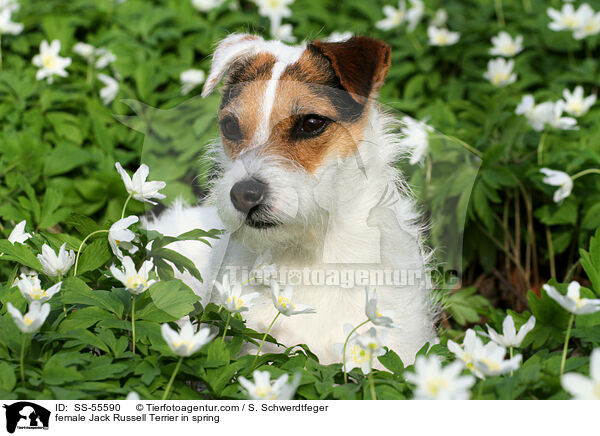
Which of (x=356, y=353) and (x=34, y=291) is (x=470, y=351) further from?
(x=34, y=291)

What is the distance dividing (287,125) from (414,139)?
48.6 inches

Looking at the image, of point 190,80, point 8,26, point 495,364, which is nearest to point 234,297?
point 495,364

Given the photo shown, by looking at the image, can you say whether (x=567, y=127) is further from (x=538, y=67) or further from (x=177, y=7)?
(x=177, y=7)

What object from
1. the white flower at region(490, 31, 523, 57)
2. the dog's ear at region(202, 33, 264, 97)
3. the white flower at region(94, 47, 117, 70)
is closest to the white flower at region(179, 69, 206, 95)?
the white flower at region(94, 47, 117, 70)

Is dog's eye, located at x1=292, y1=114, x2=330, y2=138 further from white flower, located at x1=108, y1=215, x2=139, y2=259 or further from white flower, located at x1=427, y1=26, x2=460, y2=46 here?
white flower, located at x1=427, y1=26, x2=460, y2=46

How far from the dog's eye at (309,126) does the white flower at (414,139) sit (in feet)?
1.91

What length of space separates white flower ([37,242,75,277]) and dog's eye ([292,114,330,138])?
3.56ft

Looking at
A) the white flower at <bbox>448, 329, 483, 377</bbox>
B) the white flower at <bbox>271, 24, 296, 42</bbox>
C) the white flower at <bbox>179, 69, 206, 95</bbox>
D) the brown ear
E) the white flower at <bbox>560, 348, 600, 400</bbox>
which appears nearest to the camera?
the white flower at <bbox>560, 348, 600, 400</bbox>

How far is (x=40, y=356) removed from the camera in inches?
93.7

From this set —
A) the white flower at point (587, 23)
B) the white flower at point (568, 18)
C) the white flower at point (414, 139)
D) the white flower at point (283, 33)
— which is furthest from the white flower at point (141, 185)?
the white flower at point (587, 23)

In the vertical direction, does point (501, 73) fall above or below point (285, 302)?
above

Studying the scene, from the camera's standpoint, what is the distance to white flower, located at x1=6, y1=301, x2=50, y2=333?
2.09 meters

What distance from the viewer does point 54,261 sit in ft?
8.34

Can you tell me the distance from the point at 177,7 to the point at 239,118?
158 inches
